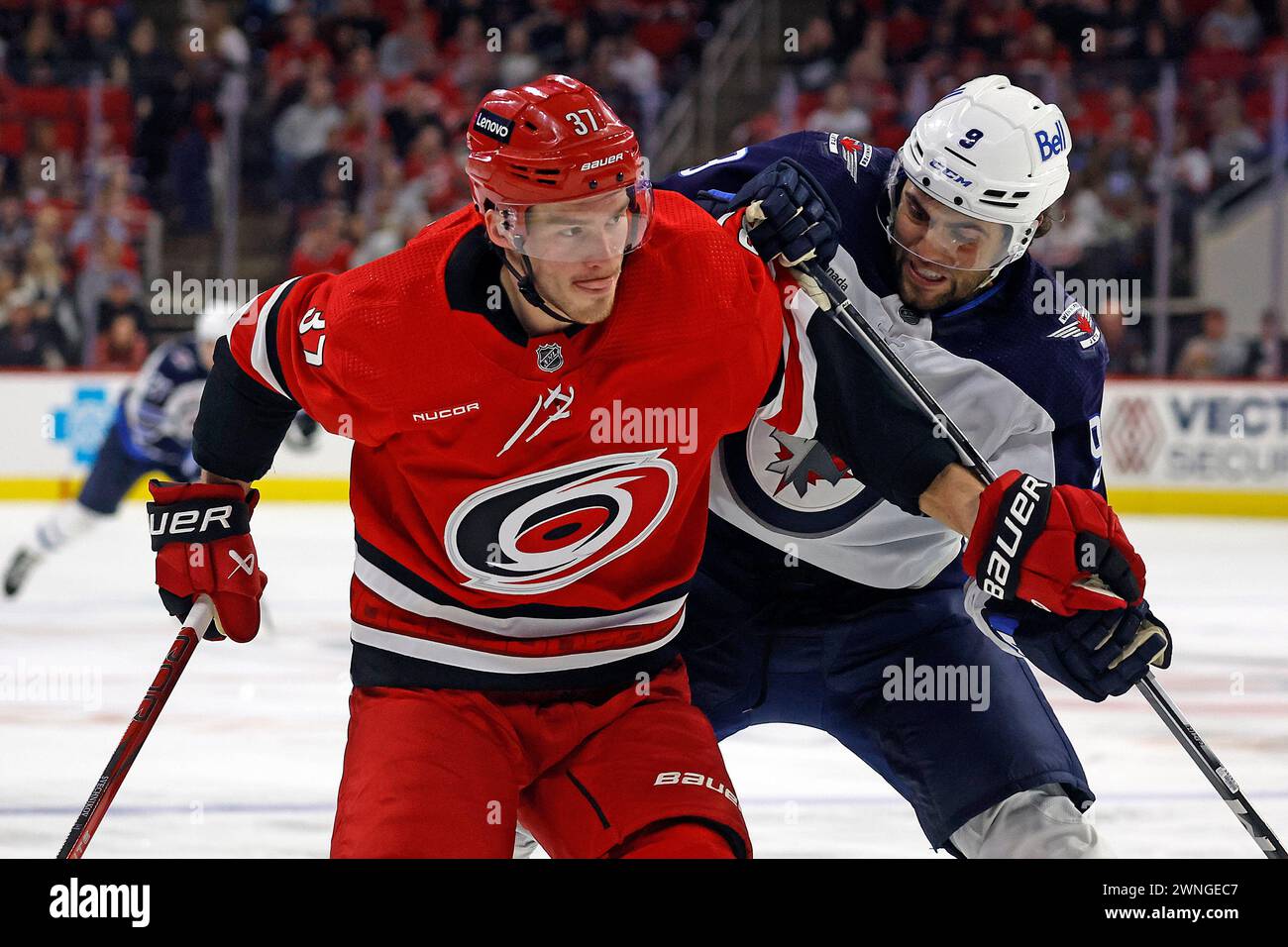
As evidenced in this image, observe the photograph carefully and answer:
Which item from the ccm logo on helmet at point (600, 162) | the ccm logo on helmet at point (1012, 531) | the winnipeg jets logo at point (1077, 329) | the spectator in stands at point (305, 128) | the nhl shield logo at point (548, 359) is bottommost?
the spectator in stands at point (305, 128)

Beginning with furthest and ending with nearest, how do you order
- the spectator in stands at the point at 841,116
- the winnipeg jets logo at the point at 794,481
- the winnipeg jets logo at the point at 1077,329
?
the spectator in stands at the point at 841,116 < the winnipeg jets logo at the point at 794,481 < the winnipeg jets logo at the point at 1077,329

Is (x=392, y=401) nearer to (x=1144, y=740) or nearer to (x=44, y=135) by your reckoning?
(x=1144, y=740)

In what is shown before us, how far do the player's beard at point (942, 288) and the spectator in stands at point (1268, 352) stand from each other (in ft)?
20.7

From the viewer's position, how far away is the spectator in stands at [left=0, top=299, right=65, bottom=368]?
8727 millimetres

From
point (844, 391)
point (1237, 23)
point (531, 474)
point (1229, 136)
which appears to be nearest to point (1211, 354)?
point (1229, 136)

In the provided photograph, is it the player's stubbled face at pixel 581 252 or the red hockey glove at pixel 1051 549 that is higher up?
the player's stubbled face at pixel 581 252

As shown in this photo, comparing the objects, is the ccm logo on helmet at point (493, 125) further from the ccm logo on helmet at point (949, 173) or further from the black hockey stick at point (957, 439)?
the ccm logo on helmet at point (949, 173)

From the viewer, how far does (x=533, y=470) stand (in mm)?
2205

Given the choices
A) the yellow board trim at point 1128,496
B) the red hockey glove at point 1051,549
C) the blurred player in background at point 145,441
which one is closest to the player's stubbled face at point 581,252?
the red hockey glove at point 1051,549

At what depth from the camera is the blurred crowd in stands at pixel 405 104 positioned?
8.68m

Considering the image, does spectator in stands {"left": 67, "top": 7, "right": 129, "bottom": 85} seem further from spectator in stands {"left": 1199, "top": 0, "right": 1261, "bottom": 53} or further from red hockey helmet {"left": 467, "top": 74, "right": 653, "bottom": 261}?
red hockey helmet {"left": 467, "top": 74, "right": 653, "bottom": 261}

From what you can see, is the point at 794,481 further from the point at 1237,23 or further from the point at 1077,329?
the point at 1237,23

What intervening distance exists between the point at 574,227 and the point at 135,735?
3.44ft
